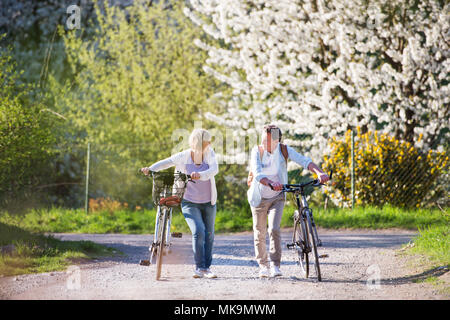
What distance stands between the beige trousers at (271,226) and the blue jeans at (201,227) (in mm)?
532

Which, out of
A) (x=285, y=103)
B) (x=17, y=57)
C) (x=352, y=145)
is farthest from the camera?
(x=17, y=57)

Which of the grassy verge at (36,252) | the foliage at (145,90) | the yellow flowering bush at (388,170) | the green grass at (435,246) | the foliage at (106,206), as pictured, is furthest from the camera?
the foliage at (145,90)

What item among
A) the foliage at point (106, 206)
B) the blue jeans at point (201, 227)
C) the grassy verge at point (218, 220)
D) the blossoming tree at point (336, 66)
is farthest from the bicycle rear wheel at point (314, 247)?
the foliage at point (106, 206)

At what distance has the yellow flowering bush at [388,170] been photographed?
14992 mm

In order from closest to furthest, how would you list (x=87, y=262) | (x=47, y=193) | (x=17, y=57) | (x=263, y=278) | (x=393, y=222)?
1. (x=263, y=278)
2. (x=87, y=262)
3. (x=393, y=222)
4. (x=47, y=193)
5. (x=17, y=57)

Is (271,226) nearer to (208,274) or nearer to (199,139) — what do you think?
(208,274)

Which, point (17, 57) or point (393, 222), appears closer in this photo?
point (393, 222)

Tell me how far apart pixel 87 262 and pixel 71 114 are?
35.8 ft

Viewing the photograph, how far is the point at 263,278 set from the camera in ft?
25.3

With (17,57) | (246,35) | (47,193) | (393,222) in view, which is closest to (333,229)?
(393,222)

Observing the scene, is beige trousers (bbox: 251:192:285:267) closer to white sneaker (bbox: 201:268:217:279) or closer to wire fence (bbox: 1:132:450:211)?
white sneaker (bbox: 201:268:217:279)

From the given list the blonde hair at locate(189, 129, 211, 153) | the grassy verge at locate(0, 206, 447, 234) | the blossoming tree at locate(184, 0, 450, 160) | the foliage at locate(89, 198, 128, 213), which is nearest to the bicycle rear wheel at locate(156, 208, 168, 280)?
the blonde hair at locate(189, 129, 211, 153)

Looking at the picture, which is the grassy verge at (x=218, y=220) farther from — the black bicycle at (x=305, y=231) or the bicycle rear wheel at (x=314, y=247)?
the bicycle rear wheel at (x=314, y=247)

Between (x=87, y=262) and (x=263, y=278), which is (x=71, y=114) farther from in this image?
(x=263, y=278)
